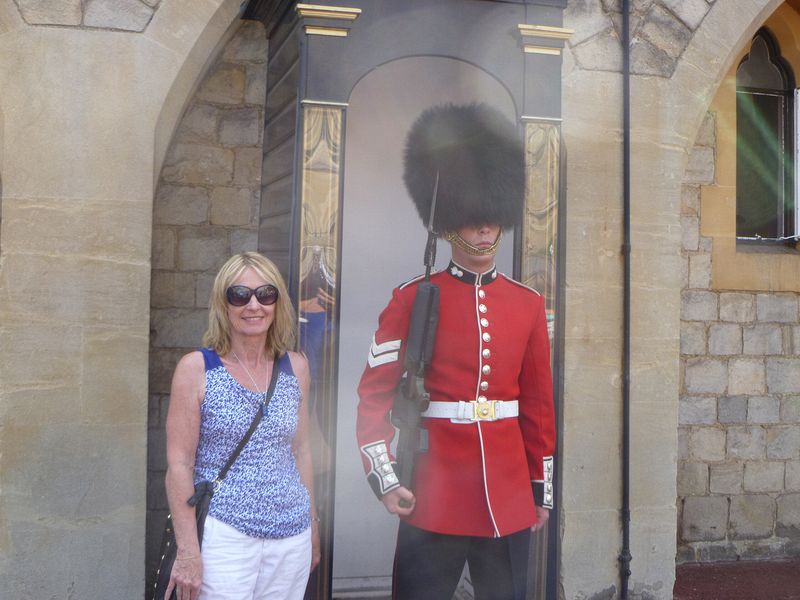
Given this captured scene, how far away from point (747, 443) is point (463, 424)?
2835 millimetres

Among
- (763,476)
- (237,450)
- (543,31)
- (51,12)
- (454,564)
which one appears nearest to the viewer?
(237,450)

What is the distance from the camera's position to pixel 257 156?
4145 millimetres

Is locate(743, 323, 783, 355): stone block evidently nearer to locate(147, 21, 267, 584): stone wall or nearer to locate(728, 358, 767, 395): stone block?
locate(728, 358, 767, 395): stone block

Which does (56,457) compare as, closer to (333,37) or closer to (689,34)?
(333,37)

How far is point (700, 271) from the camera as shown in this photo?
4.86 metres

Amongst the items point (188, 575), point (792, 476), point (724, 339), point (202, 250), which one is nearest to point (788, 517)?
point (792, 476)

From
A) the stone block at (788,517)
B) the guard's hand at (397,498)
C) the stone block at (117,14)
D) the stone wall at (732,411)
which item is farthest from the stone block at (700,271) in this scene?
the stone block at (117,14)

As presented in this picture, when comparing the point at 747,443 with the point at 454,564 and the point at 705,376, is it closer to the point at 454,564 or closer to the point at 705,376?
the point at 705,376

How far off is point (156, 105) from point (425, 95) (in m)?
1.20

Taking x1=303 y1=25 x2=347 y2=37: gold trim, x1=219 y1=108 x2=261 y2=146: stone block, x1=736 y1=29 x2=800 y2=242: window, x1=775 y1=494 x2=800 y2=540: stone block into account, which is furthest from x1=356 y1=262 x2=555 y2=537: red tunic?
x1=736 y1=29 x2=800 y2=242: window

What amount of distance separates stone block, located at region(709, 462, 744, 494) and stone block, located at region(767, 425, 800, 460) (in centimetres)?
21

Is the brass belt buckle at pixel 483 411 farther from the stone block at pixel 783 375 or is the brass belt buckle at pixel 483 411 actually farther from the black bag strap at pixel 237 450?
the stone block at pixel 783 375

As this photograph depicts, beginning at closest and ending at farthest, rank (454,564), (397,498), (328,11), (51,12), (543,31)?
(397,498)
(454,564)
(328,11)
(543,31)
(51,12)

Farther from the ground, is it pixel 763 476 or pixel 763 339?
pixel 763 339
